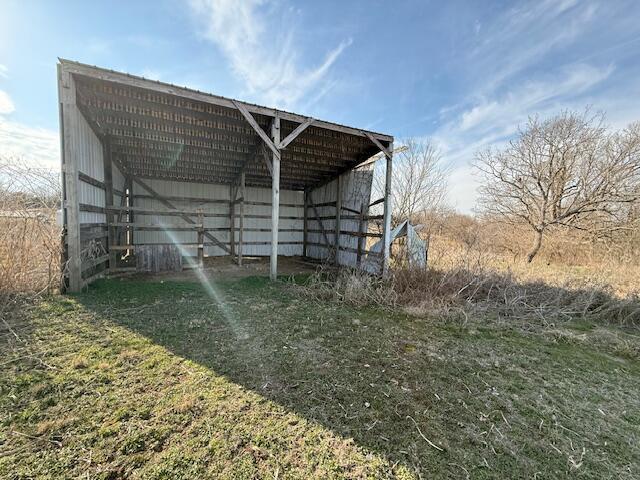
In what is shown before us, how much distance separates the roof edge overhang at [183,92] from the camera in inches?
145

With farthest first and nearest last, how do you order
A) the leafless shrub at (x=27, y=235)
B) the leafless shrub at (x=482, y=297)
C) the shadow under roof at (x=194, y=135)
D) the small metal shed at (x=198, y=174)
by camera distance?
the shadow under roof at (x=194, y=135), the small metal shed at (x=198, y=174), the leafless shrub at (x=482, y=297), the leafless shrub at (x=27, y=235)

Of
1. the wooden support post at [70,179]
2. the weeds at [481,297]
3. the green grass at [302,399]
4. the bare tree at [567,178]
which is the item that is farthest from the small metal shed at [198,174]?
the bare tree at [567,178]

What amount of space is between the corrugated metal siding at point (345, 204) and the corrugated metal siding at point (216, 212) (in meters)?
0.87

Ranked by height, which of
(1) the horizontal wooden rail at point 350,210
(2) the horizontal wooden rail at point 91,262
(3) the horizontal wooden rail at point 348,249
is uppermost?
(1) the horizontal wooden rail at point 350,210

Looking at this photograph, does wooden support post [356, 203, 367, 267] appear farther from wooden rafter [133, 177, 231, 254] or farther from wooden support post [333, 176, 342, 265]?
wooden rafter [133, 177, 231, 254]

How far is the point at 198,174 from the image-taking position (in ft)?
25.6

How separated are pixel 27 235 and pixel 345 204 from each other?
6318 mm

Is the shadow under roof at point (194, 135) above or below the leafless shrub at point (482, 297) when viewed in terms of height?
above

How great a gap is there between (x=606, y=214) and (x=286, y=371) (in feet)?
38.6

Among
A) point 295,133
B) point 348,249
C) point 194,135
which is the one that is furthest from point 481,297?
point 194,135

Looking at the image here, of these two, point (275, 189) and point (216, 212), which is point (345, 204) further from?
point (216, 212)

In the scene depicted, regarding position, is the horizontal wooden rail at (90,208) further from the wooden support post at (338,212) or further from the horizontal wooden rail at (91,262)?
the wooden support post at (338,212)

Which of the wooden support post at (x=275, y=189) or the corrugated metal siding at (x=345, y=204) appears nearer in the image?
the wooden support post at (x=275, y=189)

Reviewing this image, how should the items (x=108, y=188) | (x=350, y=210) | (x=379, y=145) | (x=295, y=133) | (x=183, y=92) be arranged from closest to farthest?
1. (x=183, y=92)
2. (x=295, y=133)
3. (x=108, y=188)
4. (x=379, y=145)
5. (x=350, y=210)
